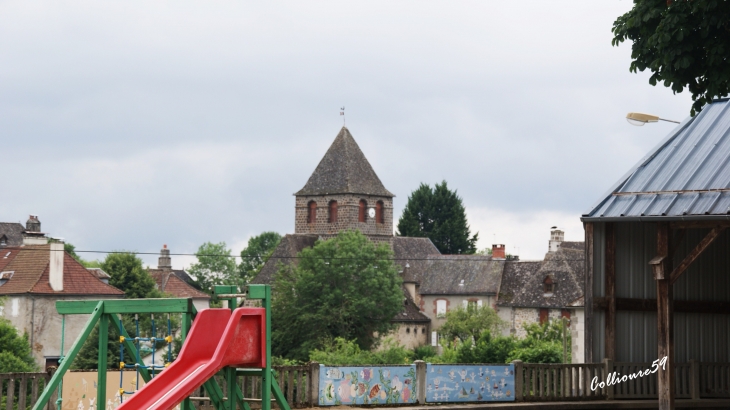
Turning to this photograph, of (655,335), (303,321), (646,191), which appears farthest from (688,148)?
(303,321)

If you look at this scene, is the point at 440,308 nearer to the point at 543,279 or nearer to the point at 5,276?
the point at 543,279

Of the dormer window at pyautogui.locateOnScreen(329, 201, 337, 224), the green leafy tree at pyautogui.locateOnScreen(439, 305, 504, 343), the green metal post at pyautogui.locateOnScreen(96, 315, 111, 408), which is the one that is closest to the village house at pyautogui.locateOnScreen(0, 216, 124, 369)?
the green leafy tree at pyautogui.locateOnScreen(439, 305, 504, 343)

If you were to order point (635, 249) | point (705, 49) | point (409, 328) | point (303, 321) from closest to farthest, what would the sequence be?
1. point (705, 49)
2. point (635, 249)
3. point (303, 321)
4. point (409, 328)

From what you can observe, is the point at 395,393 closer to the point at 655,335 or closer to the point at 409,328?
the point at 655,335

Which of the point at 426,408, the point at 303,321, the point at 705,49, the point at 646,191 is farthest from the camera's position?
the point at 303,321

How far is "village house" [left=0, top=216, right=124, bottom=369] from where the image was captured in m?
58.5

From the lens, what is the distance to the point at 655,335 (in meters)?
21.7

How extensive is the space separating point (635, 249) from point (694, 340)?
2326 mm

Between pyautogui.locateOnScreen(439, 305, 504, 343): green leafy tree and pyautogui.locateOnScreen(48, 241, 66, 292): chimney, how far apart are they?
32.2 meters

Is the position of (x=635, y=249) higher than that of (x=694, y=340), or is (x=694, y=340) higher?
(x=635, y=249)

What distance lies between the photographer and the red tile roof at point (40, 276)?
199ft

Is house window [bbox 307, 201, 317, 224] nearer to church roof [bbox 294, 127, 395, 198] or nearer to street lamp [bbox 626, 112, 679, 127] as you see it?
church roof [bbox 294, 127, 395, 198]

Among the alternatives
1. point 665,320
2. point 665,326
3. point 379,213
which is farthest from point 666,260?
point 379,213

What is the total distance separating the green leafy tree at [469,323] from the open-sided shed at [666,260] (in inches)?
2280
